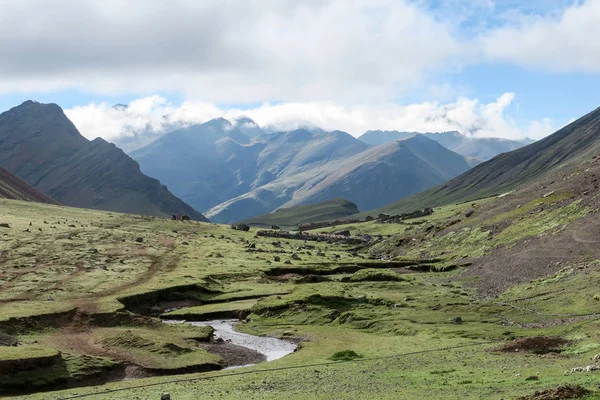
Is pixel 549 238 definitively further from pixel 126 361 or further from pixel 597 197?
pixel 126 361

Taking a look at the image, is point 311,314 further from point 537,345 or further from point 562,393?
point 562,393

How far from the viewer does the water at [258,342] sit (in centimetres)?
6962

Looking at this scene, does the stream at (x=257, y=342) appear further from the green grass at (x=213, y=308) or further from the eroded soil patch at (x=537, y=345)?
the eroded soil patch at (x=537, y=345)

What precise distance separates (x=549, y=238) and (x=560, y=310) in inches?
1638

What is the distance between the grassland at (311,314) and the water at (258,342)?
1.96m

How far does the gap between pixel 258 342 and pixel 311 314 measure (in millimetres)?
12333

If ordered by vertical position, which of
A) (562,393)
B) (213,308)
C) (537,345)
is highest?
(562,393)

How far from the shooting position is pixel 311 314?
85.9m

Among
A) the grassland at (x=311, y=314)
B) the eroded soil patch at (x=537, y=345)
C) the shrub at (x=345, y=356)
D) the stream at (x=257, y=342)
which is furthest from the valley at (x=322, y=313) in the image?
the stream at (x=257, y=342)

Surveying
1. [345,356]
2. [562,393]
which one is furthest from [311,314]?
[562,393]

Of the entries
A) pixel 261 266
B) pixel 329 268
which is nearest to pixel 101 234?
pixel 261 266

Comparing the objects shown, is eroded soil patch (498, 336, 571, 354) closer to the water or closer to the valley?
the valley

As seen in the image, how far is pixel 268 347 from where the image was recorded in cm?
7269

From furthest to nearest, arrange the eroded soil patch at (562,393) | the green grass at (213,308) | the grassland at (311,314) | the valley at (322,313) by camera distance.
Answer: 1. the green grass at (213,308)
2. the valley at (322,313)
3. the grassland at (311,314)
4. the eroded soil patch at (562,393)
